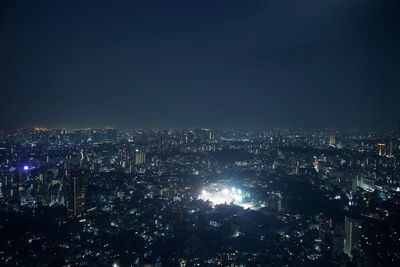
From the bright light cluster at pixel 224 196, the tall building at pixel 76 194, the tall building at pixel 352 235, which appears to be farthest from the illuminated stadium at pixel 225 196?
the tall building at pixel 76 194

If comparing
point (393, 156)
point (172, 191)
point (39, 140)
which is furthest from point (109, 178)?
point (393, 156)

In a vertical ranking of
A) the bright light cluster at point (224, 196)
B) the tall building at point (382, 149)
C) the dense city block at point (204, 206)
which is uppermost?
the tall building at point (382, 149)

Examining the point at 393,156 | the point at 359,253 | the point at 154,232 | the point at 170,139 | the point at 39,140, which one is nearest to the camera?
the point at 359,253

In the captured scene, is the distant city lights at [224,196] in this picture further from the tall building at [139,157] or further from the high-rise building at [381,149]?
the high-rise building at [381,149]

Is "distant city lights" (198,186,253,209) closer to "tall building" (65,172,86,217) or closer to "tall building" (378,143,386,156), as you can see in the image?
"tall building" (65,172,86,217)

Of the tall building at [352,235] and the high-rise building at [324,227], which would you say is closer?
the tall building at [352,235]

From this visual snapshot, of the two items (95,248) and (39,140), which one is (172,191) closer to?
(95,248)
